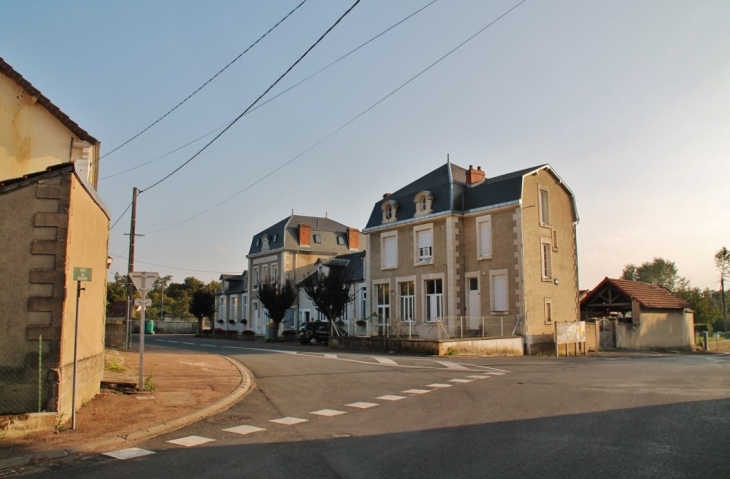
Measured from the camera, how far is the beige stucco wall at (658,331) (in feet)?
113

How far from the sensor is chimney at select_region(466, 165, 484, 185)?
32.1m

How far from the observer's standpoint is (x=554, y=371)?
17.1m

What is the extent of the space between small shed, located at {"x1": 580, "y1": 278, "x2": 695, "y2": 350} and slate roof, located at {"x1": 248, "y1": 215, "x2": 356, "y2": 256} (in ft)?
74.0

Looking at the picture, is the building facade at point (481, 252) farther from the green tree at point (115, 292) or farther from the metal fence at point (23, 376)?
the green tree at point (115, 292)

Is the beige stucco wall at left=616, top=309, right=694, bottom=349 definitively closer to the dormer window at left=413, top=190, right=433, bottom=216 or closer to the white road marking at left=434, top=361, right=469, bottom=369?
the dormer window at left=413, top=190, right=433, bottom=216

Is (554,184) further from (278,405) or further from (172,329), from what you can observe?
(172,329)

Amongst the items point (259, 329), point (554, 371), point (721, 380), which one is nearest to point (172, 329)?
point (259, 329)

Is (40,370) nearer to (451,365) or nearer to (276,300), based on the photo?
(451,365)

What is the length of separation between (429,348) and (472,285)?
7151 mm

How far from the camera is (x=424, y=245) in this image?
32.2m

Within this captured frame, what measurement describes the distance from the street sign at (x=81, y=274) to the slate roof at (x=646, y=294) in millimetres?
33272

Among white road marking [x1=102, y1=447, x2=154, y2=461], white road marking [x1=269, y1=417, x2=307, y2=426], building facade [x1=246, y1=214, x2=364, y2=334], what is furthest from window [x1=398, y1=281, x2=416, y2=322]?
white road marking [x1=102, y1=447, x2=154, y2=461]

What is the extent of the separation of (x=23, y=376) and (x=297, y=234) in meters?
41.8

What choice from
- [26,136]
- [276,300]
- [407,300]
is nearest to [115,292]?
[276,300]
